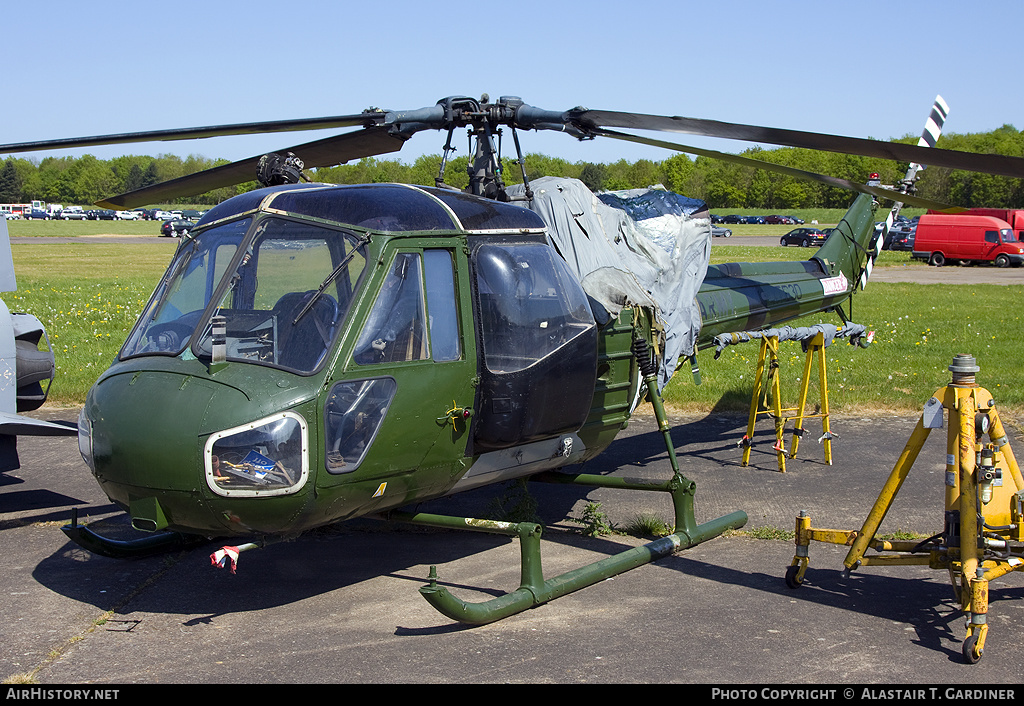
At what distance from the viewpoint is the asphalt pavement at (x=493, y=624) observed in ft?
16.1

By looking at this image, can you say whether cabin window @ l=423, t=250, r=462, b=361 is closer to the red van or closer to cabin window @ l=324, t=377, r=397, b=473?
cabin window @ l=324, t=377, r=397, b=473

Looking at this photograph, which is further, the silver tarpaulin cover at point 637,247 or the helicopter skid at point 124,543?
the silver tarpaulin cover at point 637,247

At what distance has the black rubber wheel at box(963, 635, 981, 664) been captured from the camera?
4879 millimetres

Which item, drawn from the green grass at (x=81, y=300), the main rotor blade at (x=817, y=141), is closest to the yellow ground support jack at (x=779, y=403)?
the main rotor blade at (x=817, y=141)

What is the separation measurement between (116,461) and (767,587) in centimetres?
414

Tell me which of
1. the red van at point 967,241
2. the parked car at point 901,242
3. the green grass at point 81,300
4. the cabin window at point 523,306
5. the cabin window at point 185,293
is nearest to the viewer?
the cabin window at point 185,293

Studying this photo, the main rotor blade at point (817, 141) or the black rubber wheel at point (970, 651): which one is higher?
the main rotor blade at point (817, 141)

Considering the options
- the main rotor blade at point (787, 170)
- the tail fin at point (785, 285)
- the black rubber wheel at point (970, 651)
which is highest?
the main rotor blade at point (787, 170)

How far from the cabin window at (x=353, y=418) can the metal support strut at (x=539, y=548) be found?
0.79 meters

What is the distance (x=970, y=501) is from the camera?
5.31 metres

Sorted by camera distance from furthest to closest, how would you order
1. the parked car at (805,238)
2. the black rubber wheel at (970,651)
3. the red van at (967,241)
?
the parked car at (805,238), the red van at (967,241), the black rubber wheel at (970,651)

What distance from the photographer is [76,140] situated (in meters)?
6.45

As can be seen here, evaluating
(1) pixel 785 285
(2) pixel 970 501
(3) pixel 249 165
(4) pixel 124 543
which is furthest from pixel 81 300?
(2) pixel 970 501

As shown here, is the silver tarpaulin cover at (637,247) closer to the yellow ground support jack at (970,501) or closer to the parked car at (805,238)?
the yellow ground support jack at (970,501)
